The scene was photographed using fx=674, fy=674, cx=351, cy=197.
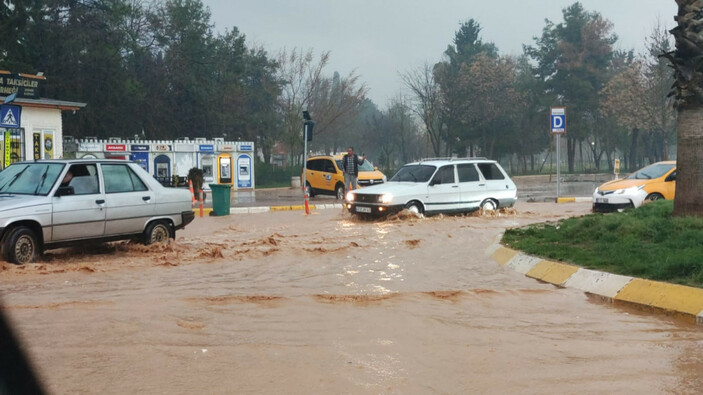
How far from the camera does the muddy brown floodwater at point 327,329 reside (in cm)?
445

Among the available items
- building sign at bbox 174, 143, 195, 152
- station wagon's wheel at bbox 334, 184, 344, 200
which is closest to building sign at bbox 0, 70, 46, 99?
building sign at bbox 174, 143, 195, 152

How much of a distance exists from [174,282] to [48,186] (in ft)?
10.0

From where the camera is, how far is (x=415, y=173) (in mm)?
17531

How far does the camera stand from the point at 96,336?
5438 millimetres

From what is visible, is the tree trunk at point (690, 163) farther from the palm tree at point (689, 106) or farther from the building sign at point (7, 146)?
the building sign at point (7, 146)

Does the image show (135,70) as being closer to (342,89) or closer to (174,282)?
(342,89)

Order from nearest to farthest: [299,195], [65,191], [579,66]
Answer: [65,191], [299,195], [579,66]

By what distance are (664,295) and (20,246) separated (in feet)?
26.9

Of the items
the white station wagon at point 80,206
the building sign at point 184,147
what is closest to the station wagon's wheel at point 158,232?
the white station wagon at point 80,206

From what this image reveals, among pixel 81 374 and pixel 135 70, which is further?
pixel 135 70

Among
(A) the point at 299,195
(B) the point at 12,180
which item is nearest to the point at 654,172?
(B) the point at 12,180

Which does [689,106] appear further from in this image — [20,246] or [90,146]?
[90,146]

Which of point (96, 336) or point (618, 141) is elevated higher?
point (618, 141)

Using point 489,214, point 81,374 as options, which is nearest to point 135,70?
point 489,214
